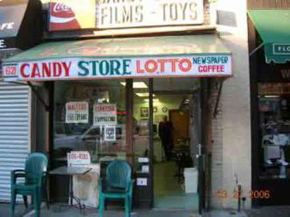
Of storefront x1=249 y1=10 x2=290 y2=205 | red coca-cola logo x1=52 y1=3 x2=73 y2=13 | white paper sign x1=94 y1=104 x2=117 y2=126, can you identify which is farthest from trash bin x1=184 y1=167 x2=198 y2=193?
red coca-cola logo x1=52 y1=3 x2=73 y2=13

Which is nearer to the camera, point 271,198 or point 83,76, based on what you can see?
point 83,76

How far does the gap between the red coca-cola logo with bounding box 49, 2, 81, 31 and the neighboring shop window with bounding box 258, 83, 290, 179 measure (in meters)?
4.00

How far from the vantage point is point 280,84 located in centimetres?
778

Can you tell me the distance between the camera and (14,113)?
8.20 m

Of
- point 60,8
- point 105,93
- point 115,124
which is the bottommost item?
point 115,124

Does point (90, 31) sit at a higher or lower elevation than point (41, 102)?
higher

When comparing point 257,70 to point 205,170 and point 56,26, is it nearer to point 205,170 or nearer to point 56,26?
point 205,170

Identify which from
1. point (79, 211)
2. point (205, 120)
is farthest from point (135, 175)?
point (205, 120)

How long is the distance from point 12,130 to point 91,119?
1.73 meters

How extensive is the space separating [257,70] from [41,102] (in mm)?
4409

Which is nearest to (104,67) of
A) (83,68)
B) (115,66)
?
(115,66)

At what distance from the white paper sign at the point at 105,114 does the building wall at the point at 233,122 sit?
200 centimetres

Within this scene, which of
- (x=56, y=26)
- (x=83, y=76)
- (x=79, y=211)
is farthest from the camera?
(x=56, y=26)

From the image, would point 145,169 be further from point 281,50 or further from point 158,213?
point 281,50
